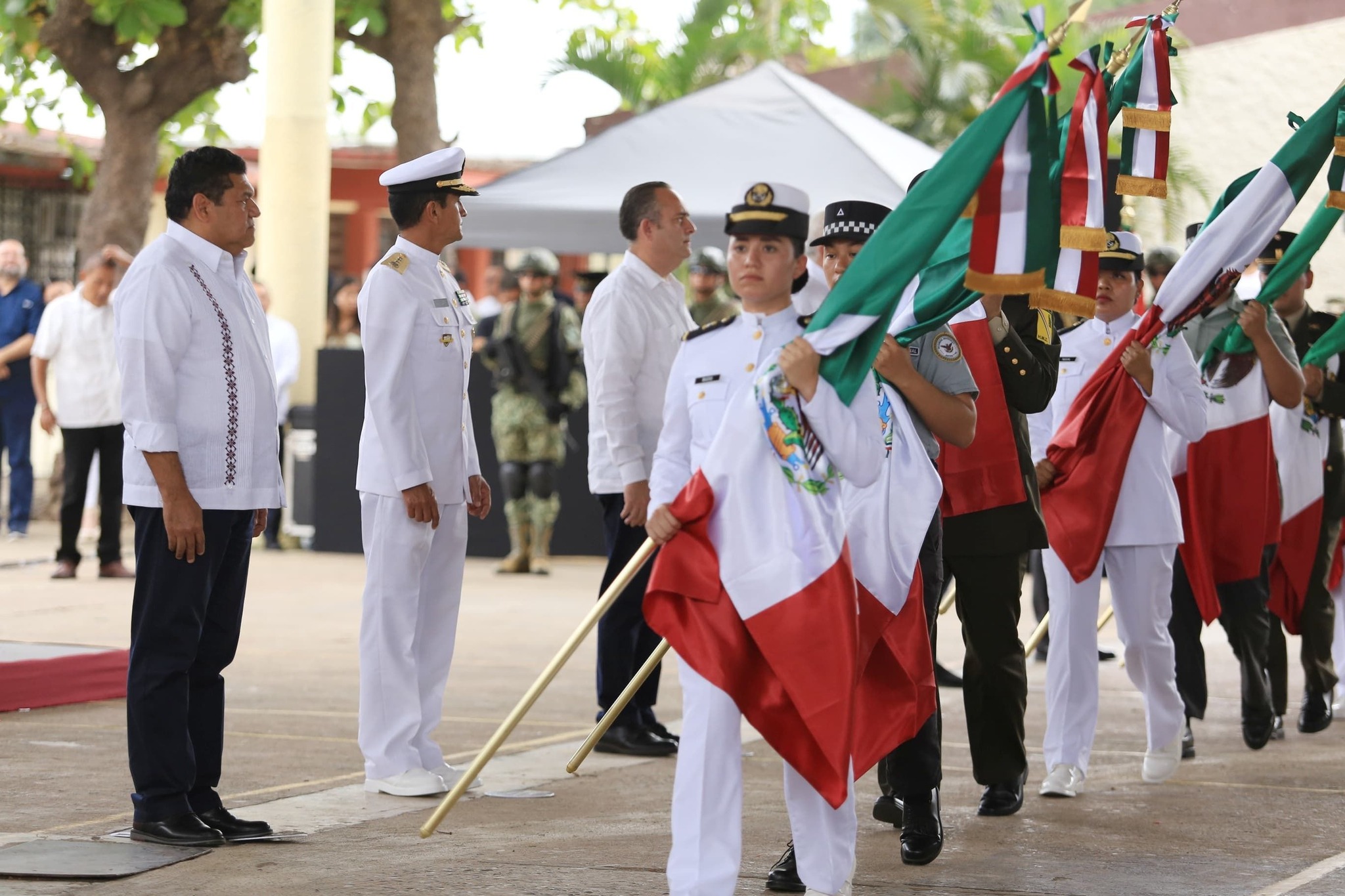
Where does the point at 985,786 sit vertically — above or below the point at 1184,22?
below

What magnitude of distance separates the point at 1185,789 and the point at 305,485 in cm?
953

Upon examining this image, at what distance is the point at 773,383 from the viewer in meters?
4.38

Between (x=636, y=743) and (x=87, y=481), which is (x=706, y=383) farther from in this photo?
(x=87, y=481)

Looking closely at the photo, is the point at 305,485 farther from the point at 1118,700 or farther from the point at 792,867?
the point at 792,867

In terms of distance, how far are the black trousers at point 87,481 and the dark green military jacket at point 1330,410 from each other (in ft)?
24.2

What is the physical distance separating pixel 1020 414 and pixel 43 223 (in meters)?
20.5

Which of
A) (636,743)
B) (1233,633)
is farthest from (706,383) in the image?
(1233,633)

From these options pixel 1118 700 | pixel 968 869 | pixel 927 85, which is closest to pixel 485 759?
pixel 968 869

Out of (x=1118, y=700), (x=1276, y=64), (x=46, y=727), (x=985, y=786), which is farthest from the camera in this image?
(x=1276, y=64)

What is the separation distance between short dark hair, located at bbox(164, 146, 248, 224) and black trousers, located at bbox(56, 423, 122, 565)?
6.78 metres

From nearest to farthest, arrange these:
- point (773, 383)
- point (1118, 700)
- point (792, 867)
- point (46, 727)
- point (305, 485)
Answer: point (773, 383) < point (792, 867) < point (46, 727) < point (1118, 700) < point (305, 485)

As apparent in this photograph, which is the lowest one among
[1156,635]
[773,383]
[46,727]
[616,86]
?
[46,727]

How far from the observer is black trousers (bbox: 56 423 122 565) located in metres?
11.8

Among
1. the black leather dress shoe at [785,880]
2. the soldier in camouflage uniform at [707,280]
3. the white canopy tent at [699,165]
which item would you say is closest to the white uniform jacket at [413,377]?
the black leather dress shoe at [785,880]
